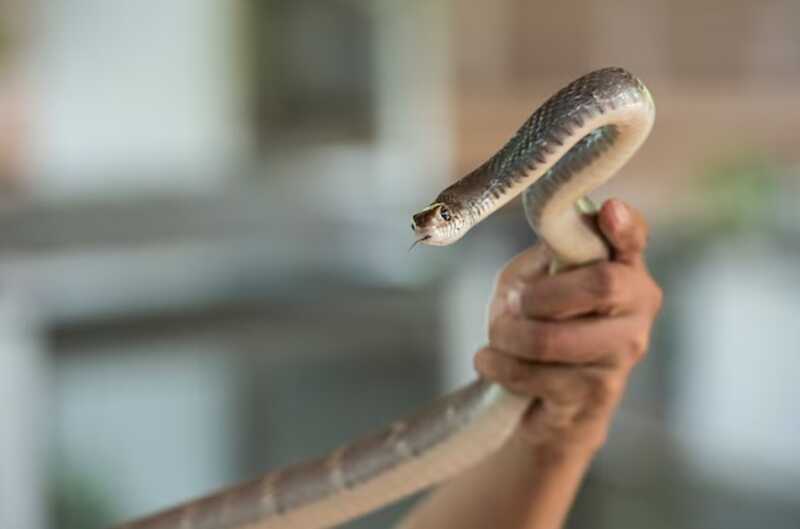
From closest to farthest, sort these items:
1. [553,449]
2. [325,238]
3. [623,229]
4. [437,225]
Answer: [437,225], [623,229], [553,449], [325,238]

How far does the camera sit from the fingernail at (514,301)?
2.04ft

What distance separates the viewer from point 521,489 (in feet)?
2.44

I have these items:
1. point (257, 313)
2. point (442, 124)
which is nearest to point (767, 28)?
point (442, 124)

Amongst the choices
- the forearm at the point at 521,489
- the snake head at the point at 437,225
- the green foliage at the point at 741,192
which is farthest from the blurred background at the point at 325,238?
the snake head at the point at 437,225

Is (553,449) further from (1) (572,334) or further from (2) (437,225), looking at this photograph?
(2) (437,225)

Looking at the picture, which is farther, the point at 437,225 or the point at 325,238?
the point at 325,238

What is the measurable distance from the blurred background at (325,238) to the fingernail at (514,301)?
3.96 feet

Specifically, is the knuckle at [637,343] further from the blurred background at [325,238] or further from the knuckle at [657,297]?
the blurred background at [325,238]

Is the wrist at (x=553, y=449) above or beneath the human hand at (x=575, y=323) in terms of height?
beneath

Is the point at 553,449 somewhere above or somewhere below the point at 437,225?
below

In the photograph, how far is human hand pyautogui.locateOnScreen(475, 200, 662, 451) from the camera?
2.00 ft

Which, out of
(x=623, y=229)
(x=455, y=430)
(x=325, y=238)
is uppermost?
(x=623, y=229)

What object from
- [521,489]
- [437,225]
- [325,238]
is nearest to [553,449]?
[521,489]

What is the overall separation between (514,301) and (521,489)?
174mm
